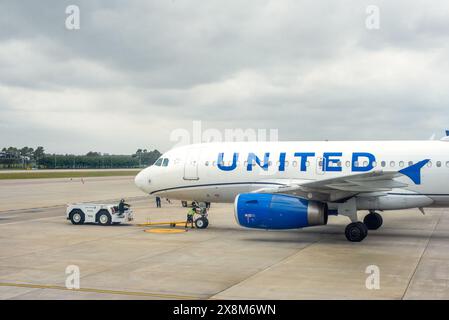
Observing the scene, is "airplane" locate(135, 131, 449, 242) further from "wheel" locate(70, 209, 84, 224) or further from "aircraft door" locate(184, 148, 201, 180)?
"wheel" locate(70, 209, 84, 224)

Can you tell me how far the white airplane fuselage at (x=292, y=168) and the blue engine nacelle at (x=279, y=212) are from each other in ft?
4.91

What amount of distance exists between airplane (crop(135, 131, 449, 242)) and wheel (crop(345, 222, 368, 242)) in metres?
0.02

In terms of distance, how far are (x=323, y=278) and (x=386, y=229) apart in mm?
11589

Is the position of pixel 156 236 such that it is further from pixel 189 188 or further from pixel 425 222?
pixel 425 222

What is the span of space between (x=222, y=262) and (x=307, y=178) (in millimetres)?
8061

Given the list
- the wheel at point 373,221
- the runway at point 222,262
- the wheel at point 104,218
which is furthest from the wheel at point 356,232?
the wheel at point 104,218

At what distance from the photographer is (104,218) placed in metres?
27.0

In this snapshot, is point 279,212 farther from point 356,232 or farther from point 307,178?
point 307,178

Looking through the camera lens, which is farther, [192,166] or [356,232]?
[192,166]

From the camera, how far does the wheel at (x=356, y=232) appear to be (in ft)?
66.5

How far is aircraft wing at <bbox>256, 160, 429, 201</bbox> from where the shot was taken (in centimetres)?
1903

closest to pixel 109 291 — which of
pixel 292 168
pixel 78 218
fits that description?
pixel 292 168
